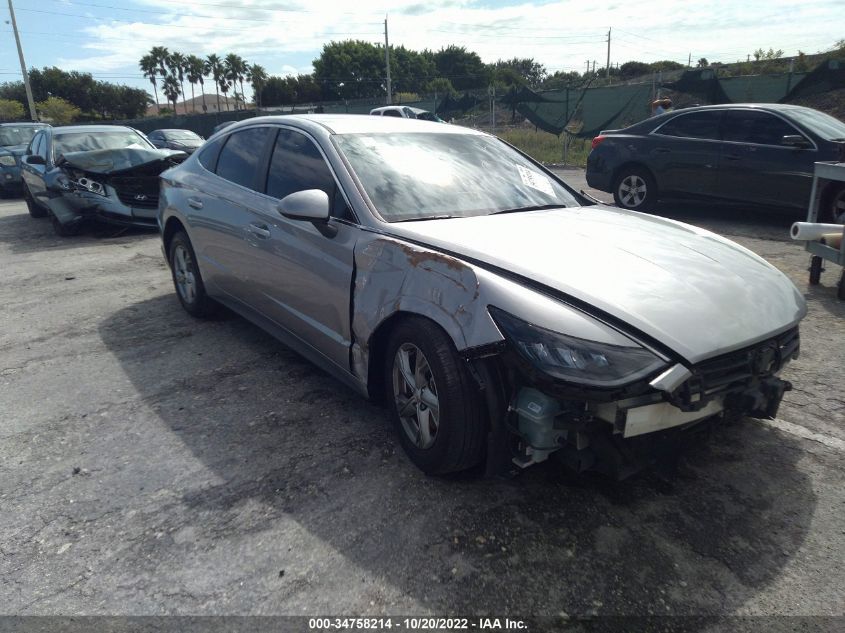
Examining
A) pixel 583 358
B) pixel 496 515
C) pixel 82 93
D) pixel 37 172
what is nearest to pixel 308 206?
pixel 583 358

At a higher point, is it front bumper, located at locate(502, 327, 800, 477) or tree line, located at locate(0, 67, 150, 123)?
tree line, located at locate(0, 67, 150, 123)

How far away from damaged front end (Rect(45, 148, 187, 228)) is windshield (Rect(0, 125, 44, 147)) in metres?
7.86

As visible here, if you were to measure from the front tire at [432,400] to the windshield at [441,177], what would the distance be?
72 centimetres

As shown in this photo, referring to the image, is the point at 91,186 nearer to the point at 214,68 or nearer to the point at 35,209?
the point at 35,209

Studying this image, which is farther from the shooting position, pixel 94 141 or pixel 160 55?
pixel 160 55

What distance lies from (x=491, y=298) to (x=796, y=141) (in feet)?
23.0

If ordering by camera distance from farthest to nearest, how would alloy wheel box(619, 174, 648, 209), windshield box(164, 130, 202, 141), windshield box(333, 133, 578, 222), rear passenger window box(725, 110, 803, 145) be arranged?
windshield box(164, 130, 202, 141) < alloy wheel box(619, 174, 648, 209) < rear passenger window box(725, 110, 803, 145) < windshield box(333, 133, 578, 222)

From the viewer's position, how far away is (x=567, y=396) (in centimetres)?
208

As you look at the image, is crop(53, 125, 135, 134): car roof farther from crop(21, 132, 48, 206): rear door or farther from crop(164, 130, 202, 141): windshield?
crop(164, 130, 202, 141): windshield

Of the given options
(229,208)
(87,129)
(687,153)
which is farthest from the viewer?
(87,129)

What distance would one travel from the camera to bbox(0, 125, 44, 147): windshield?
15.1m

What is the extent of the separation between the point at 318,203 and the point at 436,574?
1807 mm

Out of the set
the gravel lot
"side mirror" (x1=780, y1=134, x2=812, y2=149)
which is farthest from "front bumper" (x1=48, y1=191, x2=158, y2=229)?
"side mirror" (x1=780, y1=134, x2=812, y2=149)

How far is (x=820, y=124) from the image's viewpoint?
7.66 meters
